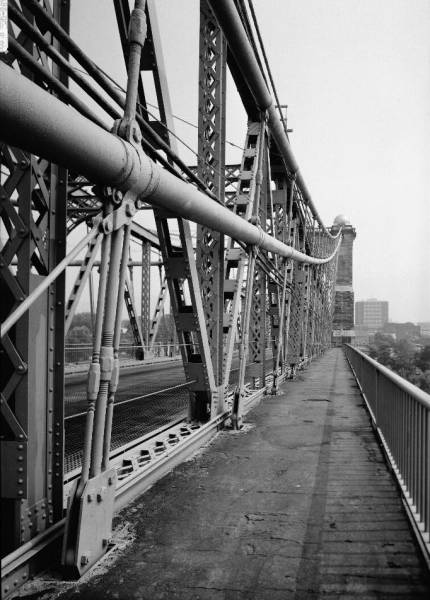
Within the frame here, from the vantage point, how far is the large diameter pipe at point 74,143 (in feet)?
7.91

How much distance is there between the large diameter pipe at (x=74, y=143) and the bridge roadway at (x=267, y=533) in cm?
257

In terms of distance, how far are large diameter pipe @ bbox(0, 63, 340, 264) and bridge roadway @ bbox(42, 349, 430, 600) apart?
2571 millimetres

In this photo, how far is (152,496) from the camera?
481cm

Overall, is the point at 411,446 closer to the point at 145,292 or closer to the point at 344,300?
the point at 145,292

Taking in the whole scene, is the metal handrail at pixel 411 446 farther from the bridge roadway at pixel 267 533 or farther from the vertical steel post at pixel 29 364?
the vertical steel post at pixel 29 364

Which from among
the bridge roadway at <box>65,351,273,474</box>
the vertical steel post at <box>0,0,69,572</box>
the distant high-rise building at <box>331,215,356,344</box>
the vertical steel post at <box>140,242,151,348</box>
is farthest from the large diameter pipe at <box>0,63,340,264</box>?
the distant high-rise building at <box>331,215,356,344</box>

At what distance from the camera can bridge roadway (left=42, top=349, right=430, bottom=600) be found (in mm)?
3096

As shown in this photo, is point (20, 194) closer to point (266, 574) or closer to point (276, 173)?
point (266, 574)

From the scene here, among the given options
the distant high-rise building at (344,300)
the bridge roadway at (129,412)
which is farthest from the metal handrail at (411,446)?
the distant high-rise building at (344,300)

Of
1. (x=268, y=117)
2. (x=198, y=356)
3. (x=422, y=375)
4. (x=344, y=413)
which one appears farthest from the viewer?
(x=422, y=375)

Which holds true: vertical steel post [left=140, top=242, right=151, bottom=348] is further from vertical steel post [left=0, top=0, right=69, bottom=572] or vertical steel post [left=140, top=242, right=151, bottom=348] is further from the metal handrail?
vertical steel post [left=0, top=0, right=69, bottom=572]

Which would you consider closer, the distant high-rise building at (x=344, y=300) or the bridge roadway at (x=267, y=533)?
Answer: the bridge roadway at (x=267, y=533)

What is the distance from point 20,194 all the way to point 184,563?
2.66 meters

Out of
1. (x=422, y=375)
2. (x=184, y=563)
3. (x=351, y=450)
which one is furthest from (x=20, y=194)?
(x=422, y=375)
